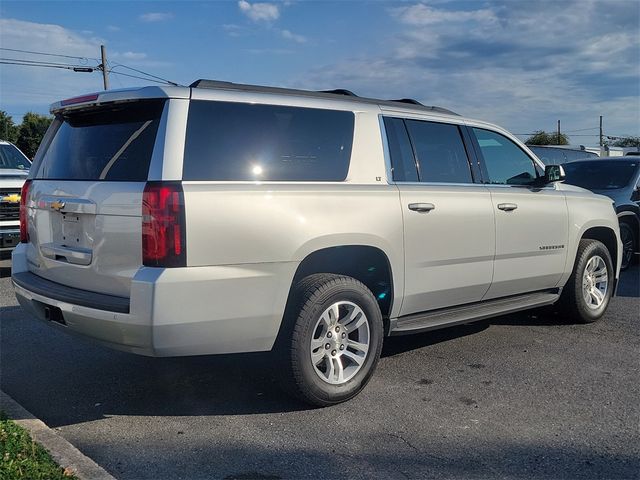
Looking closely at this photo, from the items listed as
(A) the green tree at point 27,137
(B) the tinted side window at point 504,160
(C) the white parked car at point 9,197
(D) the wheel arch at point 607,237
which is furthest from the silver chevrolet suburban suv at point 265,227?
(A) the green tree at point 27,137

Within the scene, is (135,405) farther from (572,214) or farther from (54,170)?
(572,214)

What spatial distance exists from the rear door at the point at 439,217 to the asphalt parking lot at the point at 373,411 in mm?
668

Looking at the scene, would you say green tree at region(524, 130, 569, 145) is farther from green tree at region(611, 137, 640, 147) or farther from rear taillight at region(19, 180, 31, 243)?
rear taillight at region(19, 180, 31, 243)

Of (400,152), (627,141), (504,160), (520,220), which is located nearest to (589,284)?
(520,220)

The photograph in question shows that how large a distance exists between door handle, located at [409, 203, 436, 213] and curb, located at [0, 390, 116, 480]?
2.62 m

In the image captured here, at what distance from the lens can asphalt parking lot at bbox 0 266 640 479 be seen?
11.3 feet

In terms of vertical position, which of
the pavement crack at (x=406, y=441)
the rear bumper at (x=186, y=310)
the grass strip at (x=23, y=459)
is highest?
the rear bumper at (x=186, y=310)

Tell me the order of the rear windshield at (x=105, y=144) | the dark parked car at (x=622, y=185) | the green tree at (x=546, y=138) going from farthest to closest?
the green tree at (x=546, y=138), the dark parked car at (x=622, y=185), the rear windshield at (x=105, y=144)

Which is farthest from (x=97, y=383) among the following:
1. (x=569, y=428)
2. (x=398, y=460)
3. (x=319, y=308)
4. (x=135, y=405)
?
(x=569, y=428)

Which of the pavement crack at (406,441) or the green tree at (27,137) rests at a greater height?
the green tree at (27,137)

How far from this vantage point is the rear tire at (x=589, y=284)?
6.20m

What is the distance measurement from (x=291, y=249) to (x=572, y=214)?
11.1 feet

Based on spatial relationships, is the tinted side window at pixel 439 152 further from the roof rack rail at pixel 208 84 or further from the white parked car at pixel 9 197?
the white parked car at pixel 9 197

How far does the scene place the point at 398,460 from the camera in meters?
3.46
